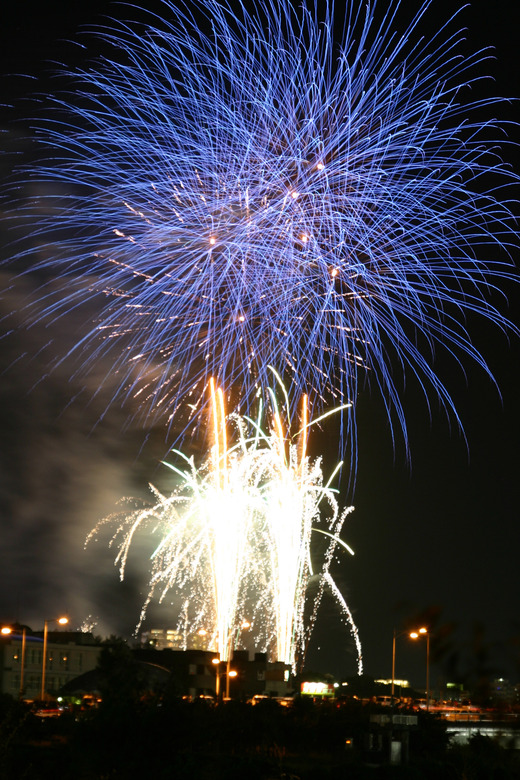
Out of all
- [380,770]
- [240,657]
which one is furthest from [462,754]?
[240,657]

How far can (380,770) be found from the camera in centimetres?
2956

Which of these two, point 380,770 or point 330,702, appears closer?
point 380,770

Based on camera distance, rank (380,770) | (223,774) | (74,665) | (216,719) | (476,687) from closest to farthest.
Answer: (476,687), (223,774), (380,770), (216,719), (74,665)

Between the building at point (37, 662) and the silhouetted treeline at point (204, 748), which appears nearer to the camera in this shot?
the silhouetted treeline at point (204, 748)

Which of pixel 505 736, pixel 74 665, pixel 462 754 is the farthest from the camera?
pixel 74 665

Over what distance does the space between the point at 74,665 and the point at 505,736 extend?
64.2 metres

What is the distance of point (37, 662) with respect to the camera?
70500 millimetres

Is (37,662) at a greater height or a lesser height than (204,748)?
greater

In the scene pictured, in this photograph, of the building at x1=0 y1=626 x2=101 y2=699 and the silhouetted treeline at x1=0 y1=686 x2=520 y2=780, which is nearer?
the silhouetted treeline at x1=0 y1=686 x2=520 y2=780

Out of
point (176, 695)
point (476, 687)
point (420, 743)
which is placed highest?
point (476, 687)

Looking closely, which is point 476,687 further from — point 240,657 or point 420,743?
point 240,657

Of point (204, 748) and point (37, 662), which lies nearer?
point (204, 748)

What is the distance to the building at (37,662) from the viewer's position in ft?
211

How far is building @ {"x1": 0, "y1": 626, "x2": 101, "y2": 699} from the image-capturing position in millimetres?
64375
